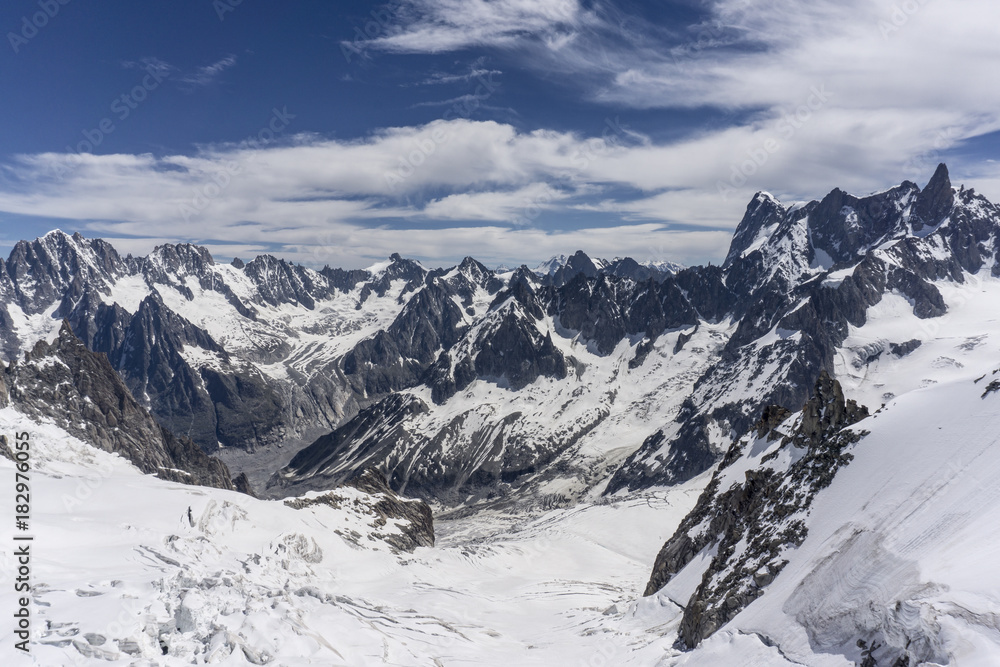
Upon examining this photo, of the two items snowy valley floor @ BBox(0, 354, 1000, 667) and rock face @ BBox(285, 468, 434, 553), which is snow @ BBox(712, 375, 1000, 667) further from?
rock face @ BBox(285, 468, 434, 553)

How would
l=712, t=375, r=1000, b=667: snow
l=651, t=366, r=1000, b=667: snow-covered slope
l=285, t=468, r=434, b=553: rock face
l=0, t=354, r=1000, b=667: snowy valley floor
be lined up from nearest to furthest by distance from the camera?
l=651, t=366, r=1000, b=667: snow-covered slope, l=712, t=375, r=1000, b=667: snow, l=0, t=354, r=1000, b=667: snowy valley floor, l=285, t=468, r=434, b=553: rock face

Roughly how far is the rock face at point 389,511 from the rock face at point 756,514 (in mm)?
65822

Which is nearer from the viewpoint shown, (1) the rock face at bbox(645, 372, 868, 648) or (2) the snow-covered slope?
(2) the snow-covered slope

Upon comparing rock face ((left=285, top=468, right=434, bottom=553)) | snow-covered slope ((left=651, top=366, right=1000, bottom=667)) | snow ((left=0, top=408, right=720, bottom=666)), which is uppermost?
snow-covered slope ((left=651, top=366, right=1000, bottom=667))

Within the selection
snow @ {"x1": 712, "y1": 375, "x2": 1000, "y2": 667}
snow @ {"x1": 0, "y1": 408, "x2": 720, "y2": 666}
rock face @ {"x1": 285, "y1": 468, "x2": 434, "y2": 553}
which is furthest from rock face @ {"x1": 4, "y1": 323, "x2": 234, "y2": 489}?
snow @ {"x1": 712, "y1": 375, "x2": 1000, "y2": 667}

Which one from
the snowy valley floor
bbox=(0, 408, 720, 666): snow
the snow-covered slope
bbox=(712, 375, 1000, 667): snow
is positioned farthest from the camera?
bbox=(0, 408, 720, 666): snow

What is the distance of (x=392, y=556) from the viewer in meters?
106

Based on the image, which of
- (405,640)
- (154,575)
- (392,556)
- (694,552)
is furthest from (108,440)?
(694,552)

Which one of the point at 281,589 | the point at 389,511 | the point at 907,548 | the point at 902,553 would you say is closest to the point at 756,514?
the point at 907,548

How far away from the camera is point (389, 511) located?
431 ft

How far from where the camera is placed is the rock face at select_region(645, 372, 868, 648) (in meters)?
43.8

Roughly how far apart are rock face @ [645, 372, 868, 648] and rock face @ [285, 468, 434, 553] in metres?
65.8

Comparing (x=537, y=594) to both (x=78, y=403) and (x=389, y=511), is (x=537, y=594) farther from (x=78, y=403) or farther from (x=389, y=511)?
(x=78, y=403)

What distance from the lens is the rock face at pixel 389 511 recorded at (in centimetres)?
11800
